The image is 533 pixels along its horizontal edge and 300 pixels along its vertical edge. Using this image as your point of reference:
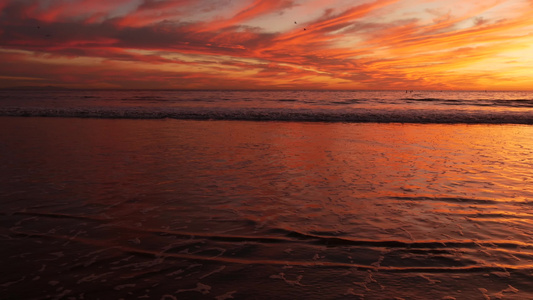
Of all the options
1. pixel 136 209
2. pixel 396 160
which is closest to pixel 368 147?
pixel 396 160

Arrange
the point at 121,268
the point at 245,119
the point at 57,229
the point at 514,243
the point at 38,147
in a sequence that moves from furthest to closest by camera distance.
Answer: the point at 245,119 → the point at 38,147 → the point at 57,229 → the point at 514,243 → the point at 121,268

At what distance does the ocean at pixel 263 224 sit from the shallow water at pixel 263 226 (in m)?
0.02

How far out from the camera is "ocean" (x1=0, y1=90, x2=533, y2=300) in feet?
12.1

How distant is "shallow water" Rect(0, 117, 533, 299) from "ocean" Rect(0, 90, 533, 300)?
0.07ft

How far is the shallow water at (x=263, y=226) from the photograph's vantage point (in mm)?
3676

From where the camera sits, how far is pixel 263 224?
17.3 feet

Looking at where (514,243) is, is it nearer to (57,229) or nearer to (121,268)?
(121,268)

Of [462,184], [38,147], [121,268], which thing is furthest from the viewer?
[38,147]

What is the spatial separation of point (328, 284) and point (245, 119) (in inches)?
790

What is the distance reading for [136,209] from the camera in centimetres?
582

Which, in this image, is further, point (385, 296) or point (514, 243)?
point (514, 243)

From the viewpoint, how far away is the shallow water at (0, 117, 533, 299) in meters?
3.68

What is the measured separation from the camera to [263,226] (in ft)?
17.0

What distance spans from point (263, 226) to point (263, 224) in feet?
0.27
